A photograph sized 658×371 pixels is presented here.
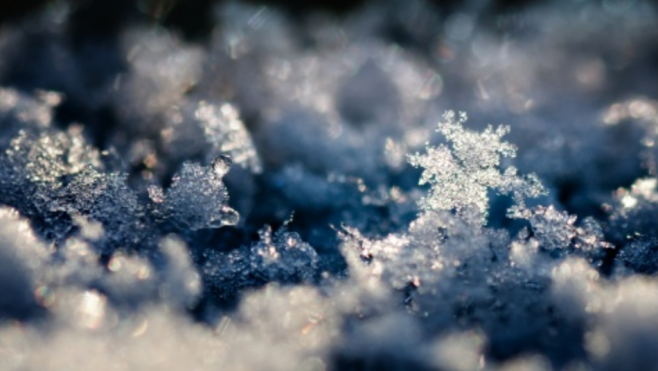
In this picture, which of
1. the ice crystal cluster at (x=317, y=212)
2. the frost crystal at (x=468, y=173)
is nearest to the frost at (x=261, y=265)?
the ice crystal cluster at (x=317, y=212)

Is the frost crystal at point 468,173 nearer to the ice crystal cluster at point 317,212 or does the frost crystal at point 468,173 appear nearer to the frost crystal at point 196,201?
the ice crystal cluster at point 317,212

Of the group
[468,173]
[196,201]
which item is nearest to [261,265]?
[196,201]

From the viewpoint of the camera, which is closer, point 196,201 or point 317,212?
point 196,201

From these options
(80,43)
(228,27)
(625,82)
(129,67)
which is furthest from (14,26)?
(625,82)

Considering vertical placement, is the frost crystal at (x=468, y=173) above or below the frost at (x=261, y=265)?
above

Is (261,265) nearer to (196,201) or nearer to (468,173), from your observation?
(196,201)

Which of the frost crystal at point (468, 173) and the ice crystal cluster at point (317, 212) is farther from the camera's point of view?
the frost crystal at point (468, 173)
